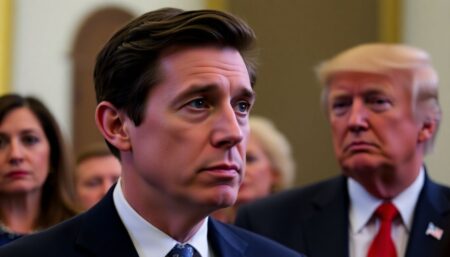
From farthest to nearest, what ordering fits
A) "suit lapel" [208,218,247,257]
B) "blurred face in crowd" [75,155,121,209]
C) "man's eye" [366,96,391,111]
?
"blurred face in crowd" [75,155,121,209] < "man's eye" [366,96,391,111] < "suit lapel" [208,218,247,257]

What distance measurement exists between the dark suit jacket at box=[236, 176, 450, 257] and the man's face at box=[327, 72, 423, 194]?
0.13m

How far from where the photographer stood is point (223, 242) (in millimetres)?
2764

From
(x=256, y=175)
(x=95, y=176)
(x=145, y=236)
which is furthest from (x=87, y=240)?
(x=256, y=175)

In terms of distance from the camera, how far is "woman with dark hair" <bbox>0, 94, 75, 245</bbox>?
426 centimetres

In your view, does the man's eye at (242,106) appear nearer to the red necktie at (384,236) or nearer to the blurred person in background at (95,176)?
the red necktie at (384,236)

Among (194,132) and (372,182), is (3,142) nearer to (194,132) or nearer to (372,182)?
(372,182)

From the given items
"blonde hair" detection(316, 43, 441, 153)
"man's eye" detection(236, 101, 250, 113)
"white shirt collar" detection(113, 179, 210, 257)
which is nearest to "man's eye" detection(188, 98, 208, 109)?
"man's eye" detection(236, 101, 250, 113)

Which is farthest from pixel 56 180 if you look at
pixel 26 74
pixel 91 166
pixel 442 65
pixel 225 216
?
pixel 442 65

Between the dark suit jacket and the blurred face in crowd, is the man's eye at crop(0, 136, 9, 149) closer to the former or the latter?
the blurred face in crowd

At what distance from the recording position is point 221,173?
99.5 inches

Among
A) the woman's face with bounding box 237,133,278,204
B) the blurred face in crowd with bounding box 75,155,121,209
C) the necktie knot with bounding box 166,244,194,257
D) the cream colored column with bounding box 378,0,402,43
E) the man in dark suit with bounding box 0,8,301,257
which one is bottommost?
the woman's face with bounding box 237,133,278,204

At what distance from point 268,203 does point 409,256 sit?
2.22 ft

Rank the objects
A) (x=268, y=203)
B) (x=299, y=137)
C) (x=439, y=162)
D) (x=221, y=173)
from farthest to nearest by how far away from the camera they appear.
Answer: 1. (x=299, y=137)
2. (x=439, y=162)
3. (x=268, y=203)
4. (x=221, y=173)

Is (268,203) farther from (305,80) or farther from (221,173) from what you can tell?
(305,80)
